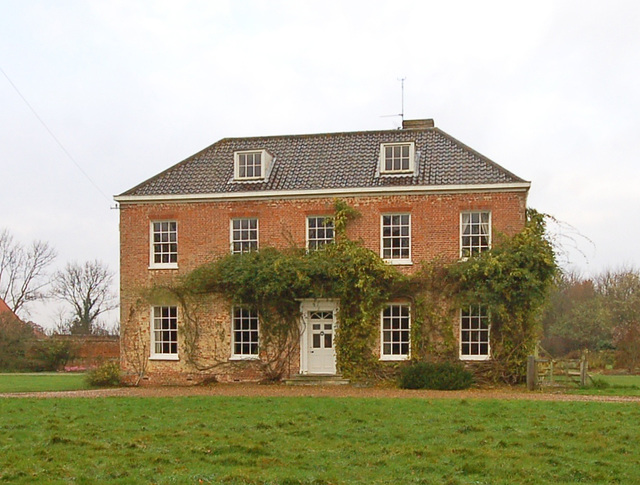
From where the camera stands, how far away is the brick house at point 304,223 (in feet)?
84.6

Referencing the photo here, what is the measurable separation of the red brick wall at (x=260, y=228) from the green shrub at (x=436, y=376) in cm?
346

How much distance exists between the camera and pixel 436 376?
78.2 ft

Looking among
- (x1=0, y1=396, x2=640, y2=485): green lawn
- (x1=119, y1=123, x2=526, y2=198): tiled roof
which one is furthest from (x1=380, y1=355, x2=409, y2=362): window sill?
(x1=0, y1=396, x2=640, y2=485): green lawn

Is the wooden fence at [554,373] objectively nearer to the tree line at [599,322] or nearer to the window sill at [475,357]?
the window sill at [475,357]

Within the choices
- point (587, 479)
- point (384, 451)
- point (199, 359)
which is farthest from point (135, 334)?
point (587, 479)

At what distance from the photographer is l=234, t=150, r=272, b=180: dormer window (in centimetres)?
2781

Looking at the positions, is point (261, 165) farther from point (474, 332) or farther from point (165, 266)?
point (474, 332)

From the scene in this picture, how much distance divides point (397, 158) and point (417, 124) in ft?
12.9

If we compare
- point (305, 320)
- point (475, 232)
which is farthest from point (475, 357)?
point (305, 320)

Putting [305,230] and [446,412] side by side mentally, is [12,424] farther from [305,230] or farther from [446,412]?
[305,230]

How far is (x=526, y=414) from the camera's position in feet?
54.2

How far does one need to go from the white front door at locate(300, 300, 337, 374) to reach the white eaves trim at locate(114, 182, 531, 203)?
369cm

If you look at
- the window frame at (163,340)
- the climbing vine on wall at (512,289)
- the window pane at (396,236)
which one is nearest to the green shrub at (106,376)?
the window frame at (163,340)

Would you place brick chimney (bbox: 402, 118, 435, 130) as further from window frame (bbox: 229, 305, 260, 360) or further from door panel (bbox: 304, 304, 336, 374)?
window frame (bbox: 229, 305, 260, 360)
